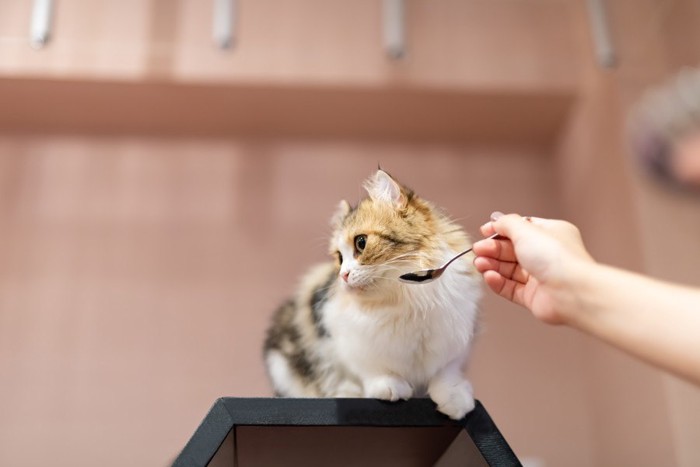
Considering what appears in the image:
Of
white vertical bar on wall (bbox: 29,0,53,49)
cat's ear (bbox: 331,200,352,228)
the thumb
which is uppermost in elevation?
white vertical bar on wall (bbox: 29,0,53,49)

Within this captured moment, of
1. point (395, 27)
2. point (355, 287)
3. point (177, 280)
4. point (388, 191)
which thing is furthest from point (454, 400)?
point (177, 280)

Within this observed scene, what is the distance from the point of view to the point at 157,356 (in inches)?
82.4

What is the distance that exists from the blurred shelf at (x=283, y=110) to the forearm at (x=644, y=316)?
1.53m

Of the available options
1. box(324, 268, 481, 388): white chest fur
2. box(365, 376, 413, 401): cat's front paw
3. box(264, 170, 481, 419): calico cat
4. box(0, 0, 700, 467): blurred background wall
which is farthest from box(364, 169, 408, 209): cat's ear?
box(0, 0, 700, 467): blurred background wall

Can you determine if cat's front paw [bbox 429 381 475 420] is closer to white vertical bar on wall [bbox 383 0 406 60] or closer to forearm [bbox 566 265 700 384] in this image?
forearm [bbox 566 265 700 384]

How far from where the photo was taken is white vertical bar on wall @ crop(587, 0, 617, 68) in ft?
6.16

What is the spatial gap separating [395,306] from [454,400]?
19 cm

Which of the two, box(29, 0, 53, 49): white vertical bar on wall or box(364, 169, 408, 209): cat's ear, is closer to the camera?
box(364, 169, 408, 209): cat's ear

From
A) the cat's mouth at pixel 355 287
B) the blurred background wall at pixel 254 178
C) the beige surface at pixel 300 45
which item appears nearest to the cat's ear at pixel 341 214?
the cat's mouth at pixel 355 287

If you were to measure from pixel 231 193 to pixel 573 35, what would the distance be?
4.23 feet

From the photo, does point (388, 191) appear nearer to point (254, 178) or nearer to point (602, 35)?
point (602, 35)

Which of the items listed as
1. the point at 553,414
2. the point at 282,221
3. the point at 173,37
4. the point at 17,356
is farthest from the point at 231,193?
the point at 553,414

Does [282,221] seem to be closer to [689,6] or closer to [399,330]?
[399,330]

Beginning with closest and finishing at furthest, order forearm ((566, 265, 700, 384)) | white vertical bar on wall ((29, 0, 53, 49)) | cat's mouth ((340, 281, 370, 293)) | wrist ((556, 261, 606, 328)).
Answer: forearm ((566, 265, 700, 384)) → wrist ((556, 261, 606, 328)) → cat's mouth ((340, 281, 370, 293)) → white vertical bar on wall ((29, 0, 53, 49))
